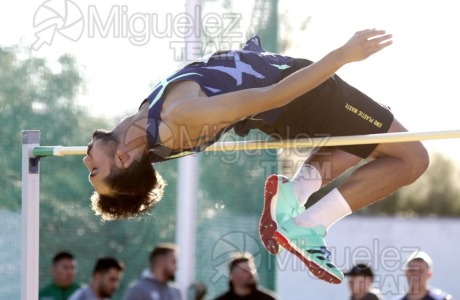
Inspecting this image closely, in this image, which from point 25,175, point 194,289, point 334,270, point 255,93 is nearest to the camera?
point 255,93

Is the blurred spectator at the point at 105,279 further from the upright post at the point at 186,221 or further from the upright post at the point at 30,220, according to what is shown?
the upright post at the point at 30,220

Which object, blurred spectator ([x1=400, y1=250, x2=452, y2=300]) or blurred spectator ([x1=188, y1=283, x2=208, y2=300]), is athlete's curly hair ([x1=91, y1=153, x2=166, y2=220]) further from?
blurred spectator ([x1=188, y1=283, x2=208, y2=300])

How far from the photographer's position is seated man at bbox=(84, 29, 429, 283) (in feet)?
14.2

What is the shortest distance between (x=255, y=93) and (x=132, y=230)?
4.10 meters

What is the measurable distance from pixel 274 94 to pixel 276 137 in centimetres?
65

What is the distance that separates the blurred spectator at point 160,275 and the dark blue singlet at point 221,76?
9.78 ft

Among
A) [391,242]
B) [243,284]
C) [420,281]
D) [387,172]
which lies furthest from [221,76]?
[391,242]

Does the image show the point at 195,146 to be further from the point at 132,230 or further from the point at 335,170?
the point at 132,230

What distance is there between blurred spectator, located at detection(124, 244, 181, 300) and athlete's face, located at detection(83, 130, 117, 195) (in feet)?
9.59

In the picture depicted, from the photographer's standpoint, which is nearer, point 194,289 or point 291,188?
point 291,188

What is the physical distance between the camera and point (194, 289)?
25.4 feet

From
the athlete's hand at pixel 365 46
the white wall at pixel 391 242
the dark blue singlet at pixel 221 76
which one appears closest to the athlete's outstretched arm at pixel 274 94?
the athlete's hand at pixel 365 46

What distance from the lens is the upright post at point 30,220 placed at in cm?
529

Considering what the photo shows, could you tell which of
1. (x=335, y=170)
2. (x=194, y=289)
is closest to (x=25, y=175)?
(x=335, y=170)
